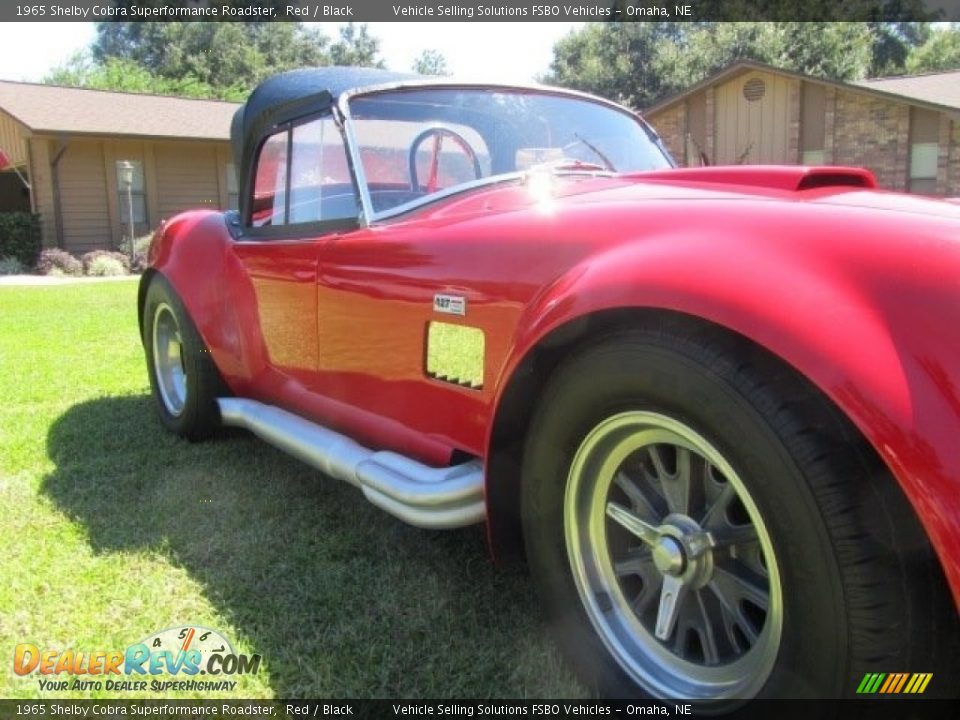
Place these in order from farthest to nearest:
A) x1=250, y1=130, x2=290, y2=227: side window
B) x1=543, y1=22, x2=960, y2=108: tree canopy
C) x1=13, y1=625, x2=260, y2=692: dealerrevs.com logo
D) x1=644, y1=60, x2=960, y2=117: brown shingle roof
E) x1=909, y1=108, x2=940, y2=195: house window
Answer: x1=543, y1=22, x2=960, y2=108: tree canopy, x1=909, y1=108, x2=940, y2=195: house window, x1=644, y1=60, x2=960, y2=117: brown shingle roof, x1=250, y1=130, x2=290, y2=227: side window, x1=13, y1=625, x2=260, y2=692: dealerrevs.com logo

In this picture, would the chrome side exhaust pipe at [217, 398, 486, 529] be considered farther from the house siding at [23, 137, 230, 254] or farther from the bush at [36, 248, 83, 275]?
the house siding at [23, 137, 230, 254]

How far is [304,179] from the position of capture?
10.8 feet

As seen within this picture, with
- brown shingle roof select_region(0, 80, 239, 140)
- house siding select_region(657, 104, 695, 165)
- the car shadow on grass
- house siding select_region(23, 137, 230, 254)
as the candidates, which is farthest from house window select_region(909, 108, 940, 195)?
house siding select_region(23, 137, 230, 254)

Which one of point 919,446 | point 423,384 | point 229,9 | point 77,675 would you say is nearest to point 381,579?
point 423,384

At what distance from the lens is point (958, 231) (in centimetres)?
150

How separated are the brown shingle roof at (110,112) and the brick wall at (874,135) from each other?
12728mm

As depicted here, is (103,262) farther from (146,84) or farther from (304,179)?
(146,84)

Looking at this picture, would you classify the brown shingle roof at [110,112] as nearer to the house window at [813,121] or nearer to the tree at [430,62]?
the house window at [813,121]

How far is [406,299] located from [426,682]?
1031mm

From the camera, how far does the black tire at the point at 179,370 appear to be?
3857 mm

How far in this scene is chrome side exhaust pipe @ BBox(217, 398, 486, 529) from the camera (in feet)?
7.18

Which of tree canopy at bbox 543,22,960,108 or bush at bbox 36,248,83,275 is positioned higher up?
tree canopy at bbox 543,22,960,108

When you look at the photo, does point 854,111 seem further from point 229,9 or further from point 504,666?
point 229,9

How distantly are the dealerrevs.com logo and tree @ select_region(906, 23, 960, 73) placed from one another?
57.0m
